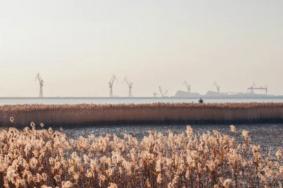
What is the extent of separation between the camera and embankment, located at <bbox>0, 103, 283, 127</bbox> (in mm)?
41312

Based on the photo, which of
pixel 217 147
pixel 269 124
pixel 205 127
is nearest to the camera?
pixel 217 147

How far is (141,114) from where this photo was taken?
4331 cm

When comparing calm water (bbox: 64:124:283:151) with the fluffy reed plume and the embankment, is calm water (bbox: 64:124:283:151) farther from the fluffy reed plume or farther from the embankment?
the fluffy reed plume

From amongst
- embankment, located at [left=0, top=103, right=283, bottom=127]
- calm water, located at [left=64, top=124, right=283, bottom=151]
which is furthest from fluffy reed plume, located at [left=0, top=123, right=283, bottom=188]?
embankment, located at [left=0, top=103, right=283, bottom=127]

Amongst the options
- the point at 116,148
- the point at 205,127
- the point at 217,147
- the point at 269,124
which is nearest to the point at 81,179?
the point at 116,148

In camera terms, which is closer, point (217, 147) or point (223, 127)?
point (217, 147)

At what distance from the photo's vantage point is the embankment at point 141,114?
136ft

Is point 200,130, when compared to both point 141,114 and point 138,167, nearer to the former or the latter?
point 141,114

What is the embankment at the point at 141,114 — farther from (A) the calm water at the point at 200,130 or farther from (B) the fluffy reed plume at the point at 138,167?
(B) the fluffy reed plume at the point at 138,167

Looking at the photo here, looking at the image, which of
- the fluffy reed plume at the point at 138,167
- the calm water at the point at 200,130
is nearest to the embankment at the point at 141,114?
the calm water at the point at 200,130

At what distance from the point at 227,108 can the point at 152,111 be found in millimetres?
6414

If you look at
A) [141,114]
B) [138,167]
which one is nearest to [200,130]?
[141,114]

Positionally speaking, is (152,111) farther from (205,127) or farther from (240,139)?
(240,139)

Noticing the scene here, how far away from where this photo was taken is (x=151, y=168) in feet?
47.1
